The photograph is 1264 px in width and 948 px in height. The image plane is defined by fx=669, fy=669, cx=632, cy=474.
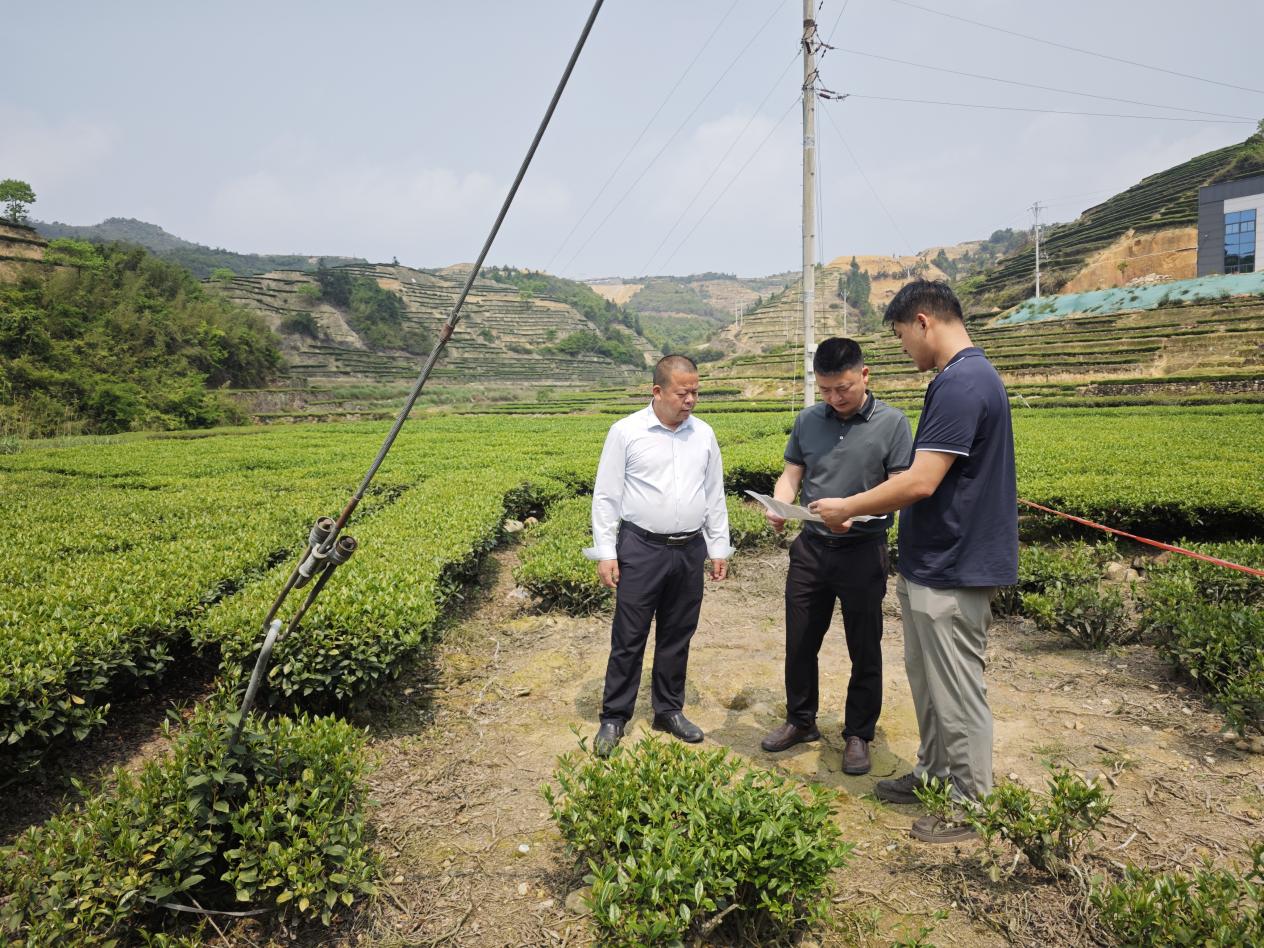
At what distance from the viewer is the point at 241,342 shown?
48.5m

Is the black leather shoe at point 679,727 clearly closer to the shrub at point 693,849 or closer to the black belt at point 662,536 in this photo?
the black belt at point 662,536

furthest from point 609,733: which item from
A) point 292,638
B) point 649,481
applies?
point 292,638

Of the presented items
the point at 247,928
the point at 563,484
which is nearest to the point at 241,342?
the point at 563,484

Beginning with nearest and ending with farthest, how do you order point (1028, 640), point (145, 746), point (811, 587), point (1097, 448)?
point (811, 587), point (145, 746), point (1028, 640), point (1097, 448)

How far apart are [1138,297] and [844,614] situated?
57.8 m

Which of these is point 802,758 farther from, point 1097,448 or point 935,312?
A: point 1097,448

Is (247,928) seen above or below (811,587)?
below

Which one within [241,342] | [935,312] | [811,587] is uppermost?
[241,342]

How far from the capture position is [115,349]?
3734cm

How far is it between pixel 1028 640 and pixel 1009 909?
11.3 feet

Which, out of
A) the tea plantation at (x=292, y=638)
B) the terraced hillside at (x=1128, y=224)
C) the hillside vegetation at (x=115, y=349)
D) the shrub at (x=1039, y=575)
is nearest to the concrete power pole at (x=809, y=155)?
the tea plantation at (x=292, y=638)

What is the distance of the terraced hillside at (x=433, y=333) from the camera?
6469cm

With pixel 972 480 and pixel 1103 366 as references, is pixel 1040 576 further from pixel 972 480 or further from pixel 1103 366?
pixel 1103 366

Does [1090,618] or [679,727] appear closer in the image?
[679,727]
